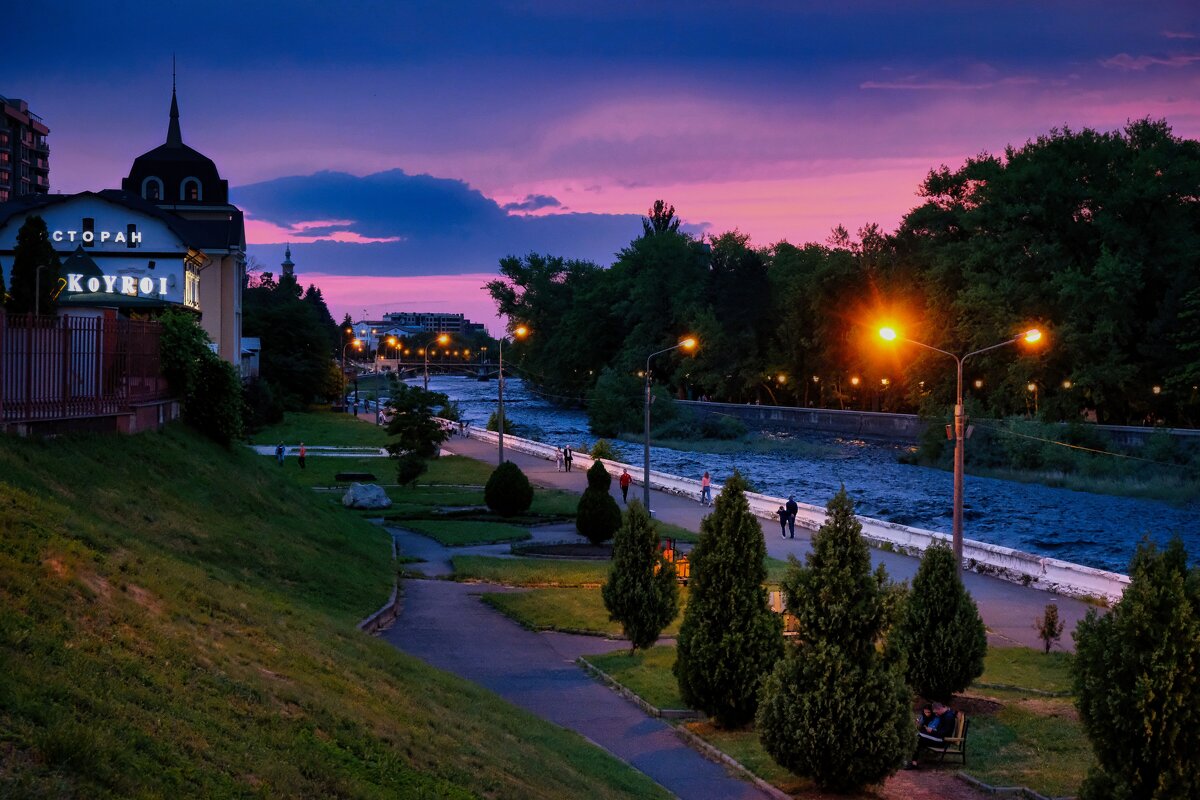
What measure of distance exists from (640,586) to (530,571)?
866 cm

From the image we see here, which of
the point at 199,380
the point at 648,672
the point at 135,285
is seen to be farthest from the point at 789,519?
the point at 135,285

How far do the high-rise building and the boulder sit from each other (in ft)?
282

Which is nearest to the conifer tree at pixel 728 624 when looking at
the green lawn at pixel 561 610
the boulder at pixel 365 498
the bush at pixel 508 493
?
the green lawn at pixel 561 610

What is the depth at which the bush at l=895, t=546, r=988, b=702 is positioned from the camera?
16.9 m

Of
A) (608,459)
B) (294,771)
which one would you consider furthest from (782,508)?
(294,771)

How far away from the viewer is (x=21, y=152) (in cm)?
12169

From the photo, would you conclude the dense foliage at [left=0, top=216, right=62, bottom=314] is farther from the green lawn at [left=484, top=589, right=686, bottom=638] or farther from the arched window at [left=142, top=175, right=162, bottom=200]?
the arched window at [left=142, top=175, right=162, bottom=200]

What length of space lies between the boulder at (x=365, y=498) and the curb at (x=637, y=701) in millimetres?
22610

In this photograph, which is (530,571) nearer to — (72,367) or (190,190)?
(72,367)

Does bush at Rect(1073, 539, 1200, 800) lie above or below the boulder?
Answer: above

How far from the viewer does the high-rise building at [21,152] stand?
118 m

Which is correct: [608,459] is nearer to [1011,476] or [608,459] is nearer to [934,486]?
[934,486]

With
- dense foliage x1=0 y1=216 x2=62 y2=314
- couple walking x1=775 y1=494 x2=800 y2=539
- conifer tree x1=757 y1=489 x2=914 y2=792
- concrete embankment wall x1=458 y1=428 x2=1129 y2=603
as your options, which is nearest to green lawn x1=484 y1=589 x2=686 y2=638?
concrete embankment wall x1=458 y1=428 x2=1129 y2=603

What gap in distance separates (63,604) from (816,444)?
8435 cm
